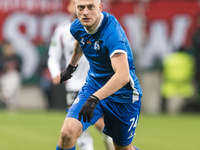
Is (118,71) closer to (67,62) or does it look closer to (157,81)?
(67,62)

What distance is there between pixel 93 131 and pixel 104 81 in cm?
682

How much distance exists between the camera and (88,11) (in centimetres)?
540

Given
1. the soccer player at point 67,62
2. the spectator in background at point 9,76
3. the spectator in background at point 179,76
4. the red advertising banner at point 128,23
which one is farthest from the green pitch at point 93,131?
the red advertising banner at point 128,23

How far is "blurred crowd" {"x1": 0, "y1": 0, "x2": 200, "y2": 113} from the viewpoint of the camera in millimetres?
16688

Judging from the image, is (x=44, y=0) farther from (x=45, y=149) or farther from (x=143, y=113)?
(x=45, y=149)

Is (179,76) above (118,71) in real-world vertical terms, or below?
below

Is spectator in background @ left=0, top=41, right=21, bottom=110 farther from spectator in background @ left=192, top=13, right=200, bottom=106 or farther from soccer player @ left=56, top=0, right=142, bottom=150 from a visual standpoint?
soccer player @ left=56, top=0, right=142, bottom=150

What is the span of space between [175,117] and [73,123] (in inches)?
402

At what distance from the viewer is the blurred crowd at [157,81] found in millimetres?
16688

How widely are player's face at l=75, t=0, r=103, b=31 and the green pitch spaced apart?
4423 millimetres

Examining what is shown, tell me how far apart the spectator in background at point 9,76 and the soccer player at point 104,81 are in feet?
35.3

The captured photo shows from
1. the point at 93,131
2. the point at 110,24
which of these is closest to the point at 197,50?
Result: the point at 93,131

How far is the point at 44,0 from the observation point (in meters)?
17.5

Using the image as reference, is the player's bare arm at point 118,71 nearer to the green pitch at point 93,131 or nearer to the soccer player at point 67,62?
the soccer player at point 67,62
